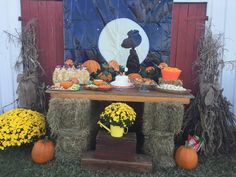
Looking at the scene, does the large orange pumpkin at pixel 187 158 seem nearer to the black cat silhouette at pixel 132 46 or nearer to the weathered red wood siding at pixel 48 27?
the black cat silhouette at pixel 132 46

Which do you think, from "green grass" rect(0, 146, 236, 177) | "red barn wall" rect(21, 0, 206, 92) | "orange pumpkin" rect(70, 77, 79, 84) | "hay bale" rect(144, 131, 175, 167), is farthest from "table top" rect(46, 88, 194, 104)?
"red barn wall" rect(21, 0, 206, 92)

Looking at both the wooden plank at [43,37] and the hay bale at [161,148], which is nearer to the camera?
the hay bale at [161,148]

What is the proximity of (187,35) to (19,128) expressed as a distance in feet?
8.73

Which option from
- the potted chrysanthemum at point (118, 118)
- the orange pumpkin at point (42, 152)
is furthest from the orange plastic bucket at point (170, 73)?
the orange pumpkin at point (42, 152)

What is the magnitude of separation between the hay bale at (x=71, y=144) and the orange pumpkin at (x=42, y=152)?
0.10m

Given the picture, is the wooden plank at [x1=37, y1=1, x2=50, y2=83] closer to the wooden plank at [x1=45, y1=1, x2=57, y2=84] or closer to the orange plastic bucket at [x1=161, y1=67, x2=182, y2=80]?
the wooden plank at [x1=45, y1=1, x2=57, y2=84]

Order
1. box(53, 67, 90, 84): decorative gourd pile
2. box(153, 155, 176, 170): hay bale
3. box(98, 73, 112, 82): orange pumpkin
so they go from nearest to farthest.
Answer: box(153, 155, 176, 170): hay bale
box(53, 67, 90, 84): decorative gourd pile
box(98, 73, 112, 82): orange pumpkin

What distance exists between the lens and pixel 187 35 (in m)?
4.00

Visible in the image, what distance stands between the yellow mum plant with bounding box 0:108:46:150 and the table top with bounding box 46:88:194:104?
0.60 meters

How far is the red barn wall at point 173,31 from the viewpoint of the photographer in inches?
154

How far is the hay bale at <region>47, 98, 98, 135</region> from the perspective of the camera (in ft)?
10.8

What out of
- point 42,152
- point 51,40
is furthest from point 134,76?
point 42,152

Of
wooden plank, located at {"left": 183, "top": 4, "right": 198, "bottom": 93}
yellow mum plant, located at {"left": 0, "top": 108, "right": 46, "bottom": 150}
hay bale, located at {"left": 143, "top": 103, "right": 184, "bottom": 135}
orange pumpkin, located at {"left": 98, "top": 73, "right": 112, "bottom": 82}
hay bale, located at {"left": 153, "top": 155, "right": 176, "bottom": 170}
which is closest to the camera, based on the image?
hay bale, located at {"left": 143, "top": 103, "right": 184, "bottom": 135}

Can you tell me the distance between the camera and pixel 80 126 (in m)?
3.37
